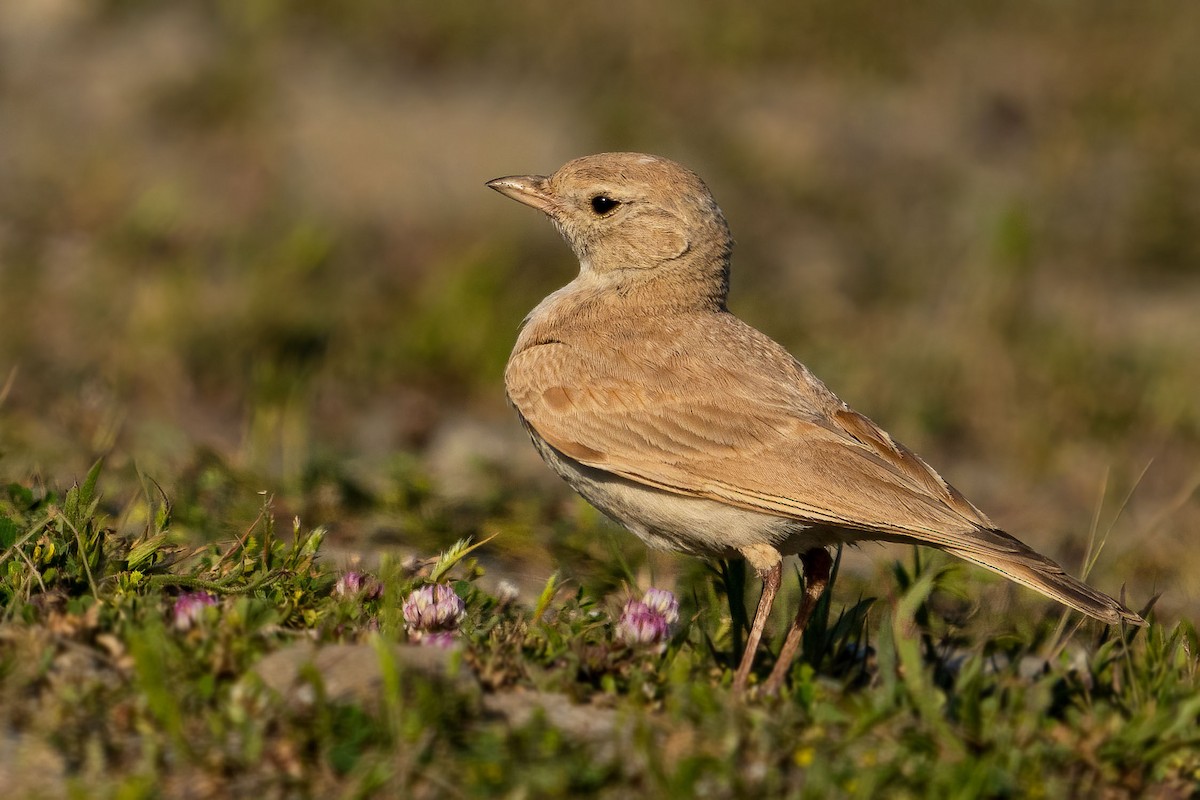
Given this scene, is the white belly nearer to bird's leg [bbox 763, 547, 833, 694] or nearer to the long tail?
bird's leg [bbox 763, 547, 833, 694]

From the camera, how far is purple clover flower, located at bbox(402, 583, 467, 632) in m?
4.54

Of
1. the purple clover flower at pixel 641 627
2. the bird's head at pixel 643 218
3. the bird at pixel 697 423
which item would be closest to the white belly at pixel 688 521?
the bird at pixel 697 423

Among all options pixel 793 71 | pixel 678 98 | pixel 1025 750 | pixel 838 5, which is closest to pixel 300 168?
pixel 678 98

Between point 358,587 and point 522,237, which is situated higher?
point 358,587

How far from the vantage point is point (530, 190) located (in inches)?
239

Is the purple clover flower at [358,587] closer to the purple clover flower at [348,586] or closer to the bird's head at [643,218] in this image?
the purple clover flower at [348,586]

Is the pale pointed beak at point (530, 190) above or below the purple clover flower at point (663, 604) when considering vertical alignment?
above

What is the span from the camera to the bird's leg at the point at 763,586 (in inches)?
181

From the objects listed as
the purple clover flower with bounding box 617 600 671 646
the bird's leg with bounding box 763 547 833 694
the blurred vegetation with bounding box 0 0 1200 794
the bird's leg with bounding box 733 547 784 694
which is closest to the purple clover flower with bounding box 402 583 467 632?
the purple clover flower with bounding box 617 600 671 646

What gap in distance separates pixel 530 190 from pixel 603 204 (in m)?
0.35

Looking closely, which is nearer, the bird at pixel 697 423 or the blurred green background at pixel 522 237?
the bird at pixel 697 423

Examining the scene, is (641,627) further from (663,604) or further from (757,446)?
(757,446)

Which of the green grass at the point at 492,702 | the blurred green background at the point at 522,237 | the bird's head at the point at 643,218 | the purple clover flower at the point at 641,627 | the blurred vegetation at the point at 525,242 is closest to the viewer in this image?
the green grass at the point at 492,702

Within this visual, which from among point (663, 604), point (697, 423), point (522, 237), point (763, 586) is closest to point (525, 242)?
point (522, 237)
